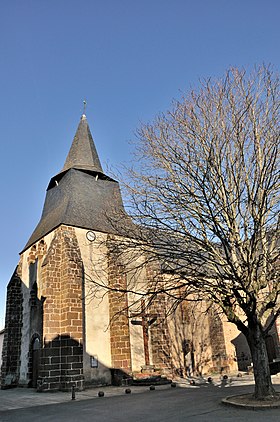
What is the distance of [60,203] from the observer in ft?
58.2

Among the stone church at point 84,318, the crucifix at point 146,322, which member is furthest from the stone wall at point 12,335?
the crucifix at point 146,322

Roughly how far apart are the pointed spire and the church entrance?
9423 mm

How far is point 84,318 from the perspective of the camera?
46.5 ft

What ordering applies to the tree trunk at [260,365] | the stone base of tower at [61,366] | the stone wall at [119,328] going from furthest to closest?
the stone wall at [119,328], the stone base of tower at [61,366], the tree trunk at [260,365]

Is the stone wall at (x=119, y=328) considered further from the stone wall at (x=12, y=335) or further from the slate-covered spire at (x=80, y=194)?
the stone wall at (x=12, y=335)

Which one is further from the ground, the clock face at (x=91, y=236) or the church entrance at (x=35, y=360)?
the clock face at (x=91, y=236)

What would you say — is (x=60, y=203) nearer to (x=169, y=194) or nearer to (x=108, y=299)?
(x=108, y=299)

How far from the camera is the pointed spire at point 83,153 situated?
19556 millimetres

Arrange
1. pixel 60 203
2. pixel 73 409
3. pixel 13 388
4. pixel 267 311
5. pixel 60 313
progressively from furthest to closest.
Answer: pixel 60 203, pixel 13 388, pixel 60 313, pixel 73 409, pixel 267 311

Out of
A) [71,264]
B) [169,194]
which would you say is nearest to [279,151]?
[169,194]

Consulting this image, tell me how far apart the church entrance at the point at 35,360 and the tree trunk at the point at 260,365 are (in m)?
10.6

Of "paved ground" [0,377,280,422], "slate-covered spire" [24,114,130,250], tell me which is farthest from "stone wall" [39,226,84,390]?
"paved ground" [0,377,280,422]

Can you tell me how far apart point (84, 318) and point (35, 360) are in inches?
127

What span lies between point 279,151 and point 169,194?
283 centimetres
